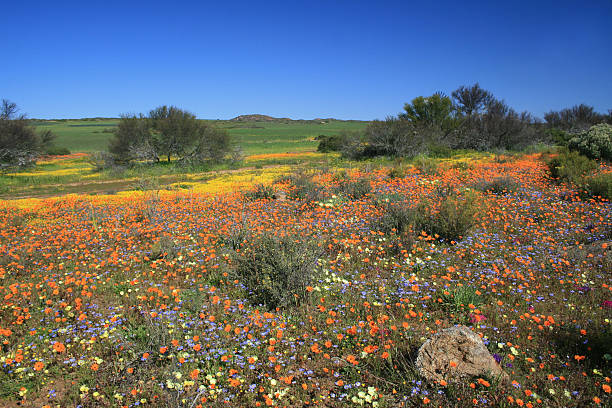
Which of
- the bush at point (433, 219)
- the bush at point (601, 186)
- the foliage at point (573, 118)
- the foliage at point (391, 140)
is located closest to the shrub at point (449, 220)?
the bush at point (433, 219)

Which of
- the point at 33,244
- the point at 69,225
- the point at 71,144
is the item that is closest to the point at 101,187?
the point at 69,225

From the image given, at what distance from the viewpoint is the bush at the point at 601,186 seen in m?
8.61

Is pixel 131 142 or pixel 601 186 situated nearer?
pixel 601 186

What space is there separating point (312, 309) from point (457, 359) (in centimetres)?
183

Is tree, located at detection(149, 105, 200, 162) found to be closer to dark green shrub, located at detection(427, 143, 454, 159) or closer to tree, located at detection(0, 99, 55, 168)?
tree, located at detection(0, 99, 55, 168)

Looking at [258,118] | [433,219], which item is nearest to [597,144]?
[433,219]

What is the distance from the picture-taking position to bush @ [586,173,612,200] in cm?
861

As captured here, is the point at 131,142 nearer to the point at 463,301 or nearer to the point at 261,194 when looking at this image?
the point at 261,194

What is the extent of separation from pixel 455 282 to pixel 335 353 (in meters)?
2.30

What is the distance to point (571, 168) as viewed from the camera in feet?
38.0

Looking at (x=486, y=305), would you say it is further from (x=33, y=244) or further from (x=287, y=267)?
(x=33, y=244)

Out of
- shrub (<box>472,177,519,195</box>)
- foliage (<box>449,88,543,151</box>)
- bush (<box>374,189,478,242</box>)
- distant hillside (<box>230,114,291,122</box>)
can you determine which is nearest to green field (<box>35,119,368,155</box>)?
foliage (<box>449,88,543,151</box>)

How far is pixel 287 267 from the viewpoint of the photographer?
4.73m

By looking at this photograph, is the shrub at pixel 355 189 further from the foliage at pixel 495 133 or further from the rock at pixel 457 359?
the foliage at pixel 495 133
